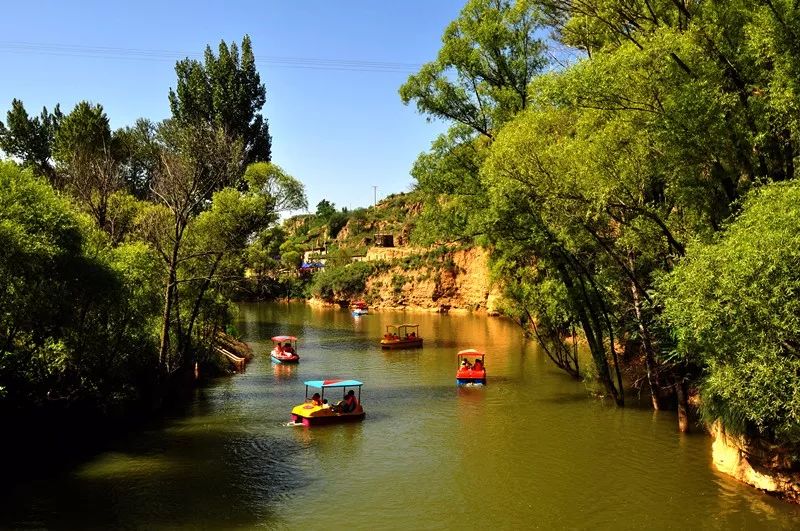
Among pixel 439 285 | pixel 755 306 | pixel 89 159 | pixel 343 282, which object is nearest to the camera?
pixel 755 306

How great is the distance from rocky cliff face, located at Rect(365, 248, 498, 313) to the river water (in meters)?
49.1

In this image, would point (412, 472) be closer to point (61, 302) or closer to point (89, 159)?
point (61, 302)

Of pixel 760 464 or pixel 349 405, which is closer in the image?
pixel 760 464

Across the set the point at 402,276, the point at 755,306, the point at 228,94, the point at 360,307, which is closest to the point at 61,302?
the point at 755,306

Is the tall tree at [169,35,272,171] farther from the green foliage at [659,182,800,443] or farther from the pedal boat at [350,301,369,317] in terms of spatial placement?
the green foliage at [659,182,800,443]

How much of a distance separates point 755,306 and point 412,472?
10.5 metres

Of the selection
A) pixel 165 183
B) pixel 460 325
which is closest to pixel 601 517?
pixel 165 183

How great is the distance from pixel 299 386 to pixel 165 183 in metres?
12.0

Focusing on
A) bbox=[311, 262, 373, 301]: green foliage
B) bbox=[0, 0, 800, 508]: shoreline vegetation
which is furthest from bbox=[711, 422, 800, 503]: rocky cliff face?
bbox=[311, 262, 373, 301]: green foliage

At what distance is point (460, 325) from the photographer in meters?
62.8

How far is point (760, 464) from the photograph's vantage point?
51.4ft

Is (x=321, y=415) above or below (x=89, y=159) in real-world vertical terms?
below

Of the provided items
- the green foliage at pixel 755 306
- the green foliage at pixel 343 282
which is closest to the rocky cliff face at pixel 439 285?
the green foliage at pixel 343 282

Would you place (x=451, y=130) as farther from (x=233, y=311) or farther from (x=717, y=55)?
(x=233, y=311)
